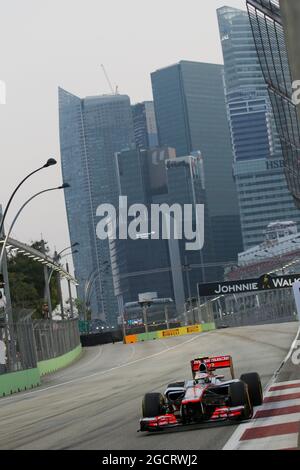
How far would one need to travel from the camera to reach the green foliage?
4067 inches

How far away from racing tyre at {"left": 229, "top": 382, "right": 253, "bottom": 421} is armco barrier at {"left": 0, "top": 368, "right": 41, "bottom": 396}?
70.7ft

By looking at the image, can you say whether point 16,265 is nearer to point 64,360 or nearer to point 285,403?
point 64,360

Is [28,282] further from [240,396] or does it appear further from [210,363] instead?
[240,396]

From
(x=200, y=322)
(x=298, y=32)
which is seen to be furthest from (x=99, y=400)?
(x=200, y=322)

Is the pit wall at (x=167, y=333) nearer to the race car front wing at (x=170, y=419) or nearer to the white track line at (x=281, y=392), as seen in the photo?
the white track line at (x=281, y=392)

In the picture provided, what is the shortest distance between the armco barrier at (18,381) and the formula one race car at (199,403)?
2027cm

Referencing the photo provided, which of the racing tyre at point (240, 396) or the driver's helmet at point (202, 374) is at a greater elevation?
the driver's helmet at point (202, 374)

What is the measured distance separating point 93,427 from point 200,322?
287 feet

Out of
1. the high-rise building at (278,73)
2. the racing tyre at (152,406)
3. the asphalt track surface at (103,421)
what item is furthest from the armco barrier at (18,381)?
the high-rise building at (278,73)

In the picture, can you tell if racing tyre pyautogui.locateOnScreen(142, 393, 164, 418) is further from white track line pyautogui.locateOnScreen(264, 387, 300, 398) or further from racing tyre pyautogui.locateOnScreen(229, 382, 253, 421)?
white track line pyautogui.locateOnScreen(264, 387, 300, 398)

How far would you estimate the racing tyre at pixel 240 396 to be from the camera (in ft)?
43.6

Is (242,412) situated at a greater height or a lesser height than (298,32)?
lesser

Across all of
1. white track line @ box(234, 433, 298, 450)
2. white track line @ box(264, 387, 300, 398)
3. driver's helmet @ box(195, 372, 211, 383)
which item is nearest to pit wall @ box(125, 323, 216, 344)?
white track line @ box(264, 387, 300, 398)
